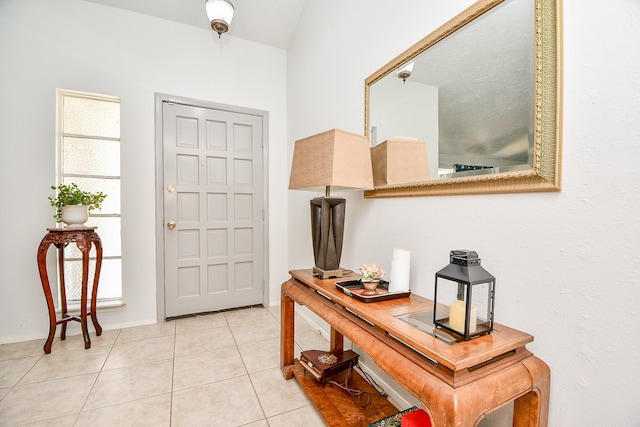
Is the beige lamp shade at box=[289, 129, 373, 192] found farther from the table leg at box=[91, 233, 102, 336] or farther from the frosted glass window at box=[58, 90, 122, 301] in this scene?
the frosted glass window at box=[58, 90, 122, 301]

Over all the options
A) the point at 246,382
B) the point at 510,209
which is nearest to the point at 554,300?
the point at 510,209

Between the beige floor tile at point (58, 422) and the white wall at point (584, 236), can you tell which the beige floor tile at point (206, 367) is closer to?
the beige floor tile at point (58, 422)

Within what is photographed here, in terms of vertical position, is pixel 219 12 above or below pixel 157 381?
above

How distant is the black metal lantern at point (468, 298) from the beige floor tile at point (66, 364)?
7.69ft

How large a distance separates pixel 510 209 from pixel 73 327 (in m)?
3.40

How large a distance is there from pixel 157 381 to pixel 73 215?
58.3 inches

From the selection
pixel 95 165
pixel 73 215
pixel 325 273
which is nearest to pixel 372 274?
pixel 325 273

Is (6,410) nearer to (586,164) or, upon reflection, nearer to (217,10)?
(586,164)

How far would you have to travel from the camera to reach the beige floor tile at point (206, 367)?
1838 mm

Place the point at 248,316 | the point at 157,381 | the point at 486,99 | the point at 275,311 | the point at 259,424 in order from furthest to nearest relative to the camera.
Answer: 1. the point at 275,311
2. the point at 248,316
3. the point at 157,381
4. the point at 259,424
5. the point at 486,99

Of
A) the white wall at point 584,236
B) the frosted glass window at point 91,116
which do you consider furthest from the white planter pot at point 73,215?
the white wall at point 584,236

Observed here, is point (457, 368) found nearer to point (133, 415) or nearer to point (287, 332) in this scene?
point (287, 332)

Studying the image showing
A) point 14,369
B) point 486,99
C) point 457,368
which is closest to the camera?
point 457,368

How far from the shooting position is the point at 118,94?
8.65 feet
